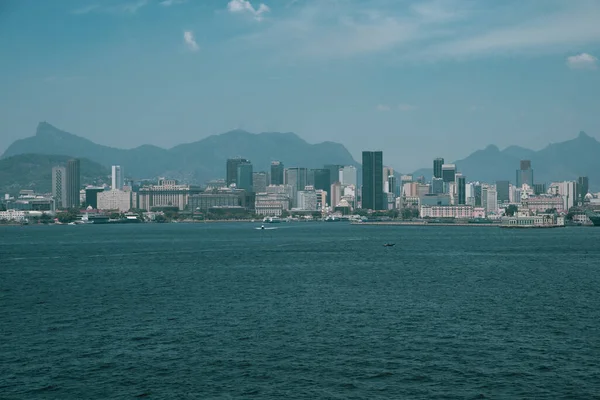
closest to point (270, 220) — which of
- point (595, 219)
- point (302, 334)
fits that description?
point (595, 219)

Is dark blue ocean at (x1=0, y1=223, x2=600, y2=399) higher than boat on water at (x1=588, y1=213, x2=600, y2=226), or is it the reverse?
boat on water at (x1=588, y1=213, x2=600, y2=226)

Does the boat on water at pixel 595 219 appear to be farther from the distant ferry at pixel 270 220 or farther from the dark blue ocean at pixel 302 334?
the dark blue ocean at pixel 302 334

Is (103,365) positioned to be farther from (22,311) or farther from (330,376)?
(22,311)

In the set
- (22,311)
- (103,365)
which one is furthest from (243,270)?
(103,365)

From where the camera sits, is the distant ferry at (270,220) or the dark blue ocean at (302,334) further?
the distant ferry at (270,220)

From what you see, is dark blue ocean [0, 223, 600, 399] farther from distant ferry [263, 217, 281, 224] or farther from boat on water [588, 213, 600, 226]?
distant ferry [263, 217, 281, 224]

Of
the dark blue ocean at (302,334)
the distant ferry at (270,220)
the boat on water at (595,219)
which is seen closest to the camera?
the dark blue ocean at (302,334)

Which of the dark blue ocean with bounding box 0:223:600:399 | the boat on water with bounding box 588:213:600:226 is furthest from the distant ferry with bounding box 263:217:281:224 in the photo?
the dark blue ocean with bounding box 0:223:600:399

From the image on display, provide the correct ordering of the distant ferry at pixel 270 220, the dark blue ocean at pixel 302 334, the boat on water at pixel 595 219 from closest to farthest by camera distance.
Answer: the dark blue ocean at pixel 302 334 < the boat on water at pixel 595 219 < the distant ferry at pixel 270 220

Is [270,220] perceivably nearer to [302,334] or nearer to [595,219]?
[595,219]

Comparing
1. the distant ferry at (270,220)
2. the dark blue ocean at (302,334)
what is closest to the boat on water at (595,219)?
the distant ferry at (270,220)
